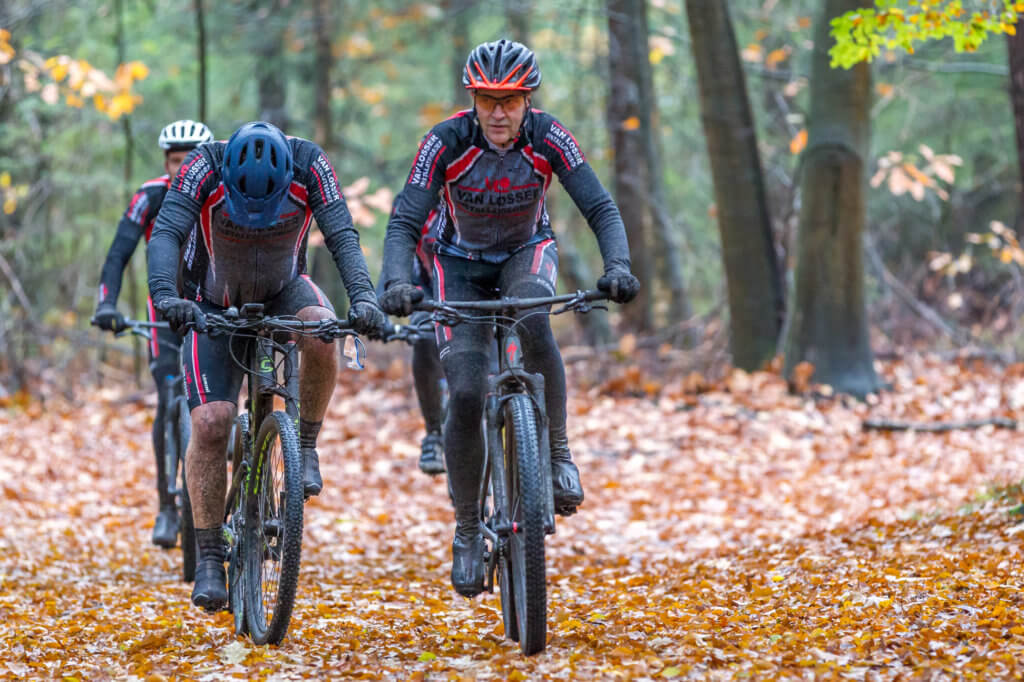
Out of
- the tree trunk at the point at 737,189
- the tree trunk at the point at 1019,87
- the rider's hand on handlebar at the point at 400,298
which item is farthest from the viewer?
the tree trunk at the point at 737,189

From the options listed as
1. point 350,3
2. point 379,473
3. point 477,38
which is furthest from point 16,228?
point 477,38

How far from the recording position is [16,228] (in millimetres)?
16188

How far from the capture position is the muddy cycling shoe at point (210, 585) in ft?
17.2

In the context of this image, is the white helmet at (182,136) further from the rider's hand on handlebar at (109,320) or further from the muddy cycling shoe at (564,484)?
the muddy cycling shoe at (564,484)

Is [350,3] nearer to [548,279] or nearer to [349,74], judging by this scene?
[349,74]

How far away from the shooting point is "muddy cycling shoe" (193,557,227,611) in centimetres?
523

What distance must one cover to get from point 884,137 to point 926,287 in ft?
8.03

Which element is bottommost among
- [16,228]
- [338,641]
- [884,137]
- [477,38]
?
[338,641]

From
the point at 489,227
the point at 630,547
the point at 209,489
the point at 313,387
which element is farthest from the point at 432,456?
the point at 489,227

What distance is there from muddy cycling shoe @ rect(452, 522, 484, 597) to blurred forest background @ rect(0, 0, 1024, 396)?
7669mm

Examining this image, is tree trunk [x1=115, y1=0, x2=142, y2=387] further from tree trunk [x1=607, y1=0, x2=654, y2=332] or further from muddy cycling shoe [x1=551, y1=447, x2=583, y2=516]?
muddy cycling shoe [x1=551, y1=447, x2=583, y2=516]

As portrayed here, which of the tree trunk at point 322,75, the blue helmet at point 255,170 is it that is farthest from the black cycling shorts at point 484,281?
the tree trunk at point 322,75

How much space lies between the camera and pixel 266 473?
5.13 m

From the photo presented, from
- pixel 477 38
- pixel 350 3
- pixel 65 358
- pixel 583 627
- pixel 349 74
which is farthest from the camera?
pixel 477 38
